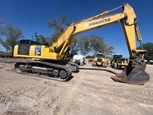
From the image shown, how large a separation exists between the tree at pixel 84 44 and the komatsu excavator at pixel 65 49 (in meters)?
40.7

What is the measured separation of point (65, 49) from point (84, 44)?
42086 mm

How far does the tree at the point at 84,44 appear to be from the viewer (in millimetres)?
49997

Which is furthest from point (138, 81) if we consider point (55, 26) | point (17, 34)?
point (17, 34)

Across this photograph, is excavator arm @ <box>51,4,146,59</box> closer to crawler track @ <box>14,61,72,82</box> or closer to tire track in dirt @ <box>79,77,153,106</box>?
crawler track @ <box>14,61,72,82</box>

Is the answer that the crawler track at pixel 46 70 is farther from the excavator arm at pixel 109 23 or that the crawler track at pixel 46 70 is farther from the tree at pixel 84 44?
the tree at pixel 84 44

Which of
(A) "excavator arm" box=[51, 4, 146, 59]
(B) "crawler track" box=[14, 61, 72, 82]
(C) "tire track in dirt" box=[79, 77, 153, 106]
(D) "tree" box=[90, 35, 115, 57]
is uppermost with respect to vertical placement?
(D) "tree" box=[90, 35, 115, 57]

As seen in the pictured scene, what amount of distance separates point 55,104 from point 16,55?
6108 mm

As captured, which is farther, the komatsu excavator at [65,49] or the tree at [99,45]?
the tree at [99,45]

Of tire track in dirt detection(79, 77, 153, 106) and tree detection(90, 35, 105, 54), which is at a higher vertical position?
tree detection(90, 35, 105, 54)

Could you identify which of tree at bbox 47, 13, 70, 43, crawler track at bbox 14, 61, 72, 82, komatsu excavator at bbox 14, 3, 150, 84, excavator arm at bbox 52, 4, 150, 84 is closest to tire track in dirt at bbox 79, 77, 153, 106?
excavator arm at bbox 52, 4, 150, 84

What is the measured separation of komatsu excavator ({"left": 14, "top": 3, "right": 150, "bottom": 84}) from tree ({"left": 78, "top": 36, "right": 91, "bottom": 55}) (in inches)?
1604

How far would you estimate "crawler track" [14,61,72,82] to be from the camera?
282 inches

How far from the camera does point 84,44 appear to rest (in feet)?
166

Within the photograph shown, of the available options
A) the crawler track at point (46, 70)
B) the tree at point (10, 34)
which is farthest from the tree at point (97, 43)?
the crawler track at point (46, 70)
